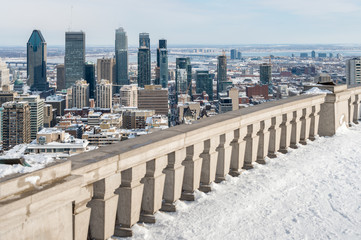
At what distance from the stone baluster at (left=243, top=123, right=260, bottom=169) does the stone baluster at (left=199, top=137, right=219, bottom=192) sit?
132 cm

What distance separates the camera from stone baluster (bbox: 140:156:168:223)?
619cm

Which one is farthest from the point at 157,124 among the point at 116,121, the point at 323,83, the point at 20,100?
the point at 323,83

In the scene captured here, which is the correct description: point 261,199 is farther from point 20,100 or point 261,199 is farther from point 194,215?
point 20,100

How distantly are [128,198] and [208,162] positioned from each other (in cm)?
201

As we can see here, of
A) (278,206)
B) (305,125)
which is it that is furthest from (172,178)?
(305,125)

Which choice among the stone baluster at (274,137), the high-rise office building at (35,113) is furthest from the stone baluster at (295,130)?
the high-rise office building at (35,113)

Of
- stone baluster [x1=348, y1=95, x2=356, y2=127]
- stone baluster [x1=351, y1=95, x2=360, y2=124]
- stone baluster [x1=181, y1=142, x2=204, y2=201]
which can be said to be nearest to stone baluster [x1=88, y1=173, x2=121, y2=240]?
stone baluster [x1=181, y1=142, x2=204, y2=201]

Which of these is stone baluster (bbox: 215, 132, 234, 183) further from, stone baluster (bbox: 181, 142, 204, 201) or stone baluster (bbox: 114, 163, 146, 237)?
stone baluster (bbox: 114, 163, 146, 237)

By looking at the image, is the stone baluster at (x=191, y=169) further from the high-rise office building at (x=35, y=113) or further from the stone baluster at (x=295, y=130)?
Result: the high-rise office building at (x=35, y=113)

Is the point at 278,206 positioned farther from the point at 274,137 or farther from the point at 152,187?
the point at 274,137

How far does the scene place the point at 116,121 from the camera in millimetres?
174500

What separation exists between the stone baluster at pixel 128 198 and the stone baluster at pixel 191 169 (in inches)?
48.1

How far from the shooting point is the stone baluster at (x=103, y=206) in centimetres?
538

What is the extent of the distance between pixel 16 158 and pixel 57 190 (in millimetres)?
622
